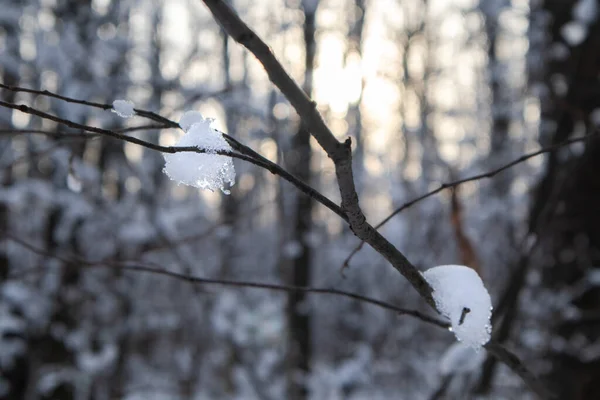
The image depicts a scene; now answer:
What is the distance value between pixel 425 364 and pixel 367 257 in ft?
5.61

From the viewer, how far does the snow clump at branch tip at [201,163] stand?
0.57 metres

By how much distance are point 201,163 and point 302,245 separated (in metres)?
4.63

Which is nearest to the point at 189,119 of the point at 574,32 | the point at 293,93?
the point at 293,93

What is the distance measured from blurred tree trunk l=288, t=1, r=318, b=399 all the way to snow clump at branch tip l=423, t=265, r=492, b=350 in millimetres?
4282

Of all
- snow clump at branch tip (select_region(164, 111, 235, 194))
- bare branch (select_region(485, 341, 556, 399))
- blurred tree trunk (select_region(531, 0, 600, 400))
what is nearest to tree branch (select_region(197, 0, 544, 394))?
snow clump at branch tip (select_region(164, 111, 235, 194))

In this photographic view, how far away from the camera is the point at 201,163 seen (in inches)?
23.2

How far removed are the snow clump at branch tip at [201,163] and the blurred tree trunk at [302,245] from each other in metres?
4.40

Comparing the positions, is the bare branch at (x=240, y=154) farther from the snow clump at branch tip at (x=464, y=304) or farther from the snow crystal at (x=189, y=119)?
the snow clump at branch tip at (x=464, y=304)

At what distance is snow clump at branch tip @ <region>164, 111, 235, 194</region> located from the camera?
1.86 feet

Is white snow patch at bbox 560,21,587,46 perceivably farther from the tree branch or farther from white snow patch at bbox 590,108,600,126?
the tree branch

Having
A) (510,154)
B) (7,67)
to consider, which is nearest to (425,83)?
(510,154)

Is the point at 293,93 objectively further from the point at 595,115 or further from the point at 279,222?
the point at 279,222

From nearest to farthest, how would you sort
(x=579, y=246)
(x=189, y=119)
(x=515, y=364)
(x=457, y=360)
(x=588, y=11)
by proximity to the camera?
1. (x=189, y=119)
2. (x=515, y=364)
3. (x=457, y=360)
4. (x=588, y=11)
5. (x=579, y=246)

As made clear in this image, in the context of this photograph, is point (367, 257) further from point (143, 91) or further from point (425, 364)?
point (143, 91)
